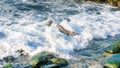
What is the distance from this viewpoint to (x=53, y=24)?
11.4 meters

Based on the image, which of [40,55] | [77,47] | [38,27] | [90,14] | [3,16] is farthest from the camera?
[90,14]

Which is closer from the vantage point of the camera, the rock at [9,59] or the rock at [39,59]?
the rock at [39,59]

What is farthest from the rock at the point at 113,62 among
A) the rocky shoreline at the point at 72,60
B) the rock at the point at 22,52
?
the rock at the point at 22,52

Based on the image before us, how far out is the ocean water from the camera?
Answer: 9508mm

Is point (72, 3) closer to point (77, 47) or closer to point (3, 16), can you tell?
point (3, 16)

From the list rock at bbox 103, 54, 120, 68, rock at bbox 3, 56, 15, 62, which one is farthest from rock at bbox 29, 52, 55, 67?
rock at bbox 103, 54, 120, 68

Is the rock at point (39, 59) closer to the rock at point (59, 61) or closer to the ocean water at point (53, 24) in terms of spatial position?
the rock at point (59, 61)

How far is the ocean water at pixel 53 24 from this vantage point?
951cm

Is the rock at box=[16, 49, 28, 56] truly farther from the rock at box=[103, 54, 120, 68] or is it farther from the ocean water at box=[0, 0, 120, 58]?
the rock at box=[103, 54, 120, 68]

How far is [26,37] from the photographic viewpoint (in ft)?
32.6

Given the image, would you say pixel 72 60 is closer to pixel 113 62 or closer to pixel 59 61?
pixel 59 61

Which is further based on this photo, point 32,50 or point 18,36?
point 18,36

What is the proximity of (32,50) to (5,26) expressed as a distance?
2.22 meters

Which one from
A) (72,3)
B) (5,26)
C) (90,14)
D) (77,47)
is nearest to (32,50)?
(77,47)
